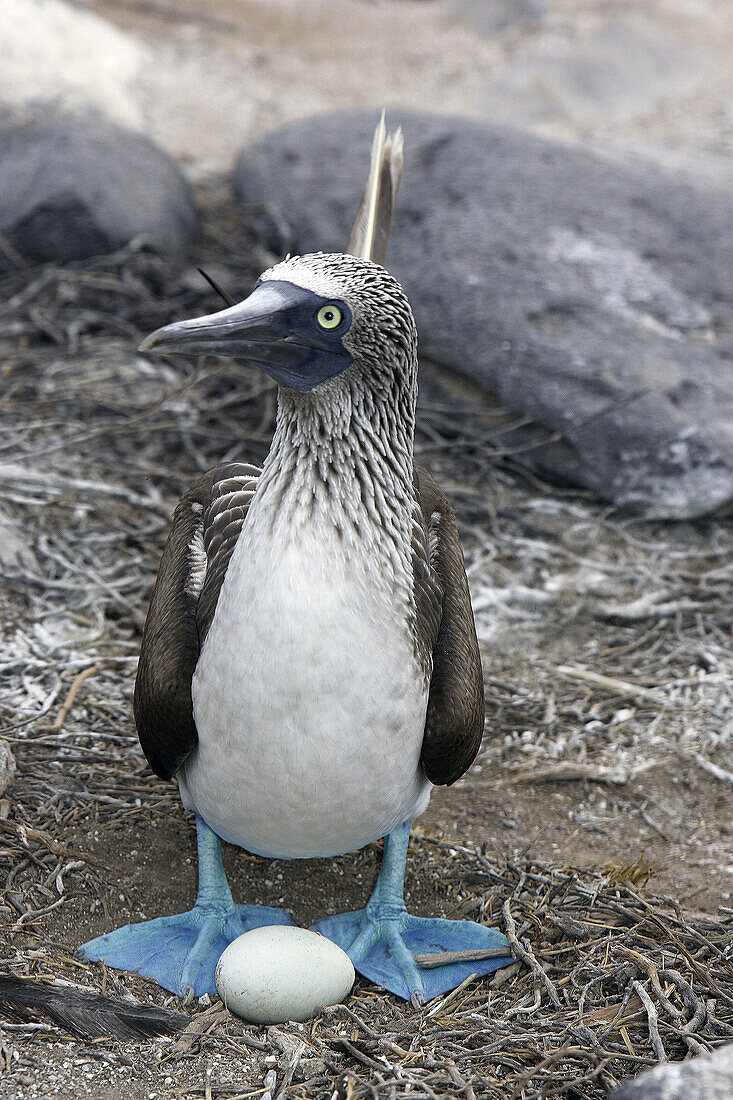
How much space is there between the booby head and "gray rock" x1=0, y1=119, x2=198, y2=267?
180 inches

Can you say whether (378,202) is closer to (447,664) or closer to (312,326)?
(312,326)

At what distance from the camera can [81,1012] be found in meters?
2.96

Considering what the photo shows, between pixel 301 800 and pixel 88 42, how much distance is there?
361 inches

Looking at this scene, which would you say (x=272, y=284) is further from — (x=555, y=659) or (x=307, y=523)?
(x=555, y=659)

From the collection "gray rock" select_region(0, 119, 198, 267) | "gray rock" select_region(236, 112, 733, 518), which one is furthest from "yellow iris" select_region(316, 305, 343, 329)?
"gray rock" select_region(0, 119, 198, 267)

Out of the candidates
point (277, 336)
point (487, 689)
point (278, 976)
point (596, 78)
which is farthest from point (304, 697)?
point (596, 78)

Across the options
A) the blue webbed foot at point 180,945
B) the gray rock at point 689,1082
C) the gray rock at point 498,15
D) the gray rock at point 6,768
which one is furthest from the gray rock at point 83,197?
the gray rock at point 498,15

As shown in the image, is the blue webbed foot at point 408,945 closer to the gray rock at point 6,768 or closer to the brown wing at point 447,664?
the brown wing at point 447,664

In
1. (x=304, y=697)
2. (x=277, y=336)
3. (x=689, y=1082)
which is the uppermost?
(x=277, y=336)

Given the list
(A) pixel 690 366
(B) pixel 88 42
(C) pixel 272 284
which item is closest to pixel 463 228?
(A) pixel 690 366

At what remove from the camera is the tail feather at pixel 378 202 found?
3836 millimetres

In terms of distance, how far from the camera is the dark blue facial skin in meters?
2.71

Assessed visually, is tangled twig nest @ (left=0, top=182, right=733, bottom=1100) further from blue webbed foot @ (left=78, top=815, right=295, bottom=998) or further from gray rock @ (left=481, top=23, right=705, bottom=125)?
gray rock @ (left=481, top=23, right=705, bottom=125)

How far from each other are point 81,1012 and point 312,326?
6.08ft
